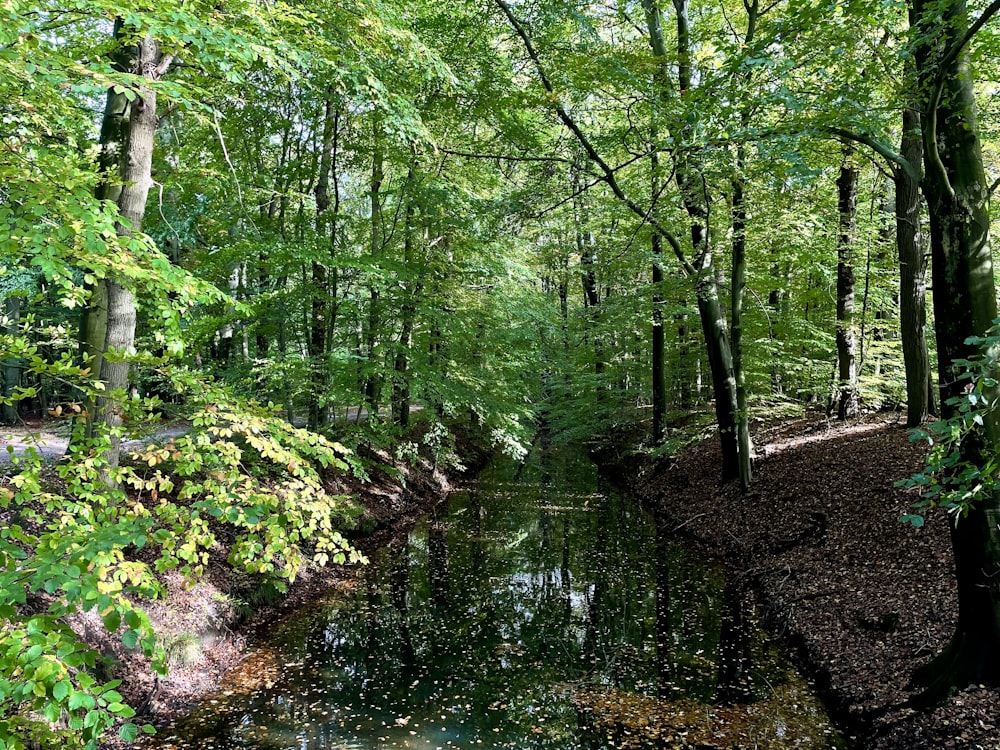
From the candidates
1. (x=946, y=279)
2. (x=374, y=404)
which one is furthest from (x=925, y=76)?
(x=374, y=404)

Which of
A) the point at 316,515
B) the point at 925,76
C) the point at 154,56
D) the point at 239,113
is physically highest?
Result: the point at 239,113

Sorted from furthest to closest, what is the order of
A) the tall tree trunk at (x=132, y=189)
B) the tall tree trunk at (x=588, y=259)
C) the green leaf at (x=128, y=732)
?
the tall tree trunk at (x=588, y=259), the tall tree trunk at (x=132, y=189), the green leaf at (x=128, y=732)

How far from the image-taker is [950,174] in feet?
16.7

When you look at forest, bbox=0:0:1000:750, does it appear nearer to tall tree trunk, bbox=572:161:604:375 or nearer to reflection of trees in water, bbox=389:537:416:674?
tall tree trunk, bbox=572:161:604:375

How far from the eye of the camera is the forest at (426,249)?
3785 millimetres

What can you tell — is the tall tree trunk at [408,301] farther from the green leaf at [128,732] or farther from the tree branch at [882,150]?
the green leaf at [128,732]

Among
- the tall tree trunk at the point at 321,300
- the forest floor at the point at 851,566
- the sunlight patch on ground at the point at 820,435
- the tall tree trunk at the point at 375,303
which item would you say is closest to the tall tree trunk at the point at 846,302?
the sunlight patch on ground at the point at 820,435

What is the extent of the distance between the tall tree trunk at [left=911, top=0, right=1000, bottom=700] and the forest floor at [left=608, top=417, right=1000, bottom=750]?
1.42 ft

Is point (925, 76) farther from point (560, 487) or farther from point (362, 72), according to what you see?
point (560, 487)

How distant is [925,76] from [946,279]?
5.69ft

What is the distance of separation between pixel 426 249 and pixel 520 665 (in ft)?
30.8

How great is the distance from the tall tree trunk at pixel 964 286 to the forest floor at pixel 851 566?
0.43 m

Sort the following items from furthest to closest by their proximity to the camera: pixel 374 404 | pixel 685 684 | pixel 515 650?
pixel 374 404, pixel 515 650, pixel 685 684

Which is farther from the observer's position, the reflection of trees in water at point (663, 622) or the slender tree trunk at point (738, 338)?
the slender tree trunk at point (738, 338)
